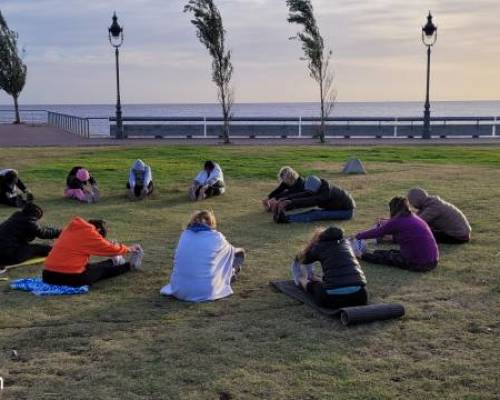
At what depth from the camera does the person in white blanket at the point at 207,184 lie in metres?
14.7

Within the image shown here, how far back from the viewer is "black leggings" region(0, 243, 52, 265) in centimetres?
884

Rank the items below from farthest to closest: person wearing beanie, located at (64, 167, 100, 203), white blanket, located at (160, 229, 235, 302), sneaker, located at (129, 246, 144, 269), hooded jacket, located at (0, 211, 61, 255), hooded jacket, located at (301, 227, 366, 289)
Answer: person wearing beanie, located at (64, 167, 100, 203) → hooded jacket, located at (0, 211, 61, 255) → sneaker, located at (129, 246, 144, 269) → white blanket, located at (160, 229, 235, 302) → hooded jacket, located at (301, 227, 366, 289)

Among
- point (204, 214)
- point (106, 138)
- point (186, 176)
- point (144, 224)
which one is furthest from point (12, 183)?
point (106, 138)

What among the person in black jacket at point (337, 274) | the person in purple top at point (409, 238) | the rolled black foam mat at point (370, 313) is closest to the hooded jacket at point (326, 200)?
the person in purple top at point (409, 238)

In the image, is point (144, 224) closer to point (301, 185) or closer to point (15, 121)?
point (301, 185)

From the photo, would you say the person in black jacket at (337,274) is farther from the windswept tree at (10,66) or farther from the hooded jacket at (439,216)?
the windswept tree at (10,66)

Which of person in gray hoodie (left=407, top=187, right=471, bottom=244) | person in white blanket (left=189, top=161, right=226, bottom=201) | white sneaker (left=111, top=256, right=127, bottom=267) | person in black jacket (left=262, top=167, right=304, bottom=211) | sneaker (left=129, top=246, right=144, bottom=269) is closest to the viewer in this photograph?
white sneaker (left=111, top=256, right=127, bottom=267)

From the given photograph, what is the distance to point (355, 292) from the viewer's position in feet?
22.1

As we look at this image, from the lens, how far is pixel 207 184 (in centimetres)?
1476

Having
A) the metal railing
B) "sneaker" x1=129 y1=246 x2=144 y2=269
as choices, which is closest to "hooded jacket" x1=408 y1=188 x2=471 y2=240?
"sneaker" x1=129 y1=246 x2=144 y2=269

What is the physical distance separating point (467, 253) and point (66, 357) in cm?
606

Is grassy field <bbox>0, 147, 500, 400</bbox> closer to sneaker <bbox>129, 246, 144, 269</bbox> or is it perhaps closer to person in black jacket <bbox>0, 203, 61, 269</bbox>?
sneaker <bbox>129, 246, 144, 269</bbox>

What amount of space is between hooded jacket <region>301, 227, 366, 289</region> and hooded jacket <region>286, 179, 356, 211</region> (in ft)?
17.2

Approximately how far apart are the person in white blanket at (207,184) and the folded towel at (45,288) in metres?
6.92
